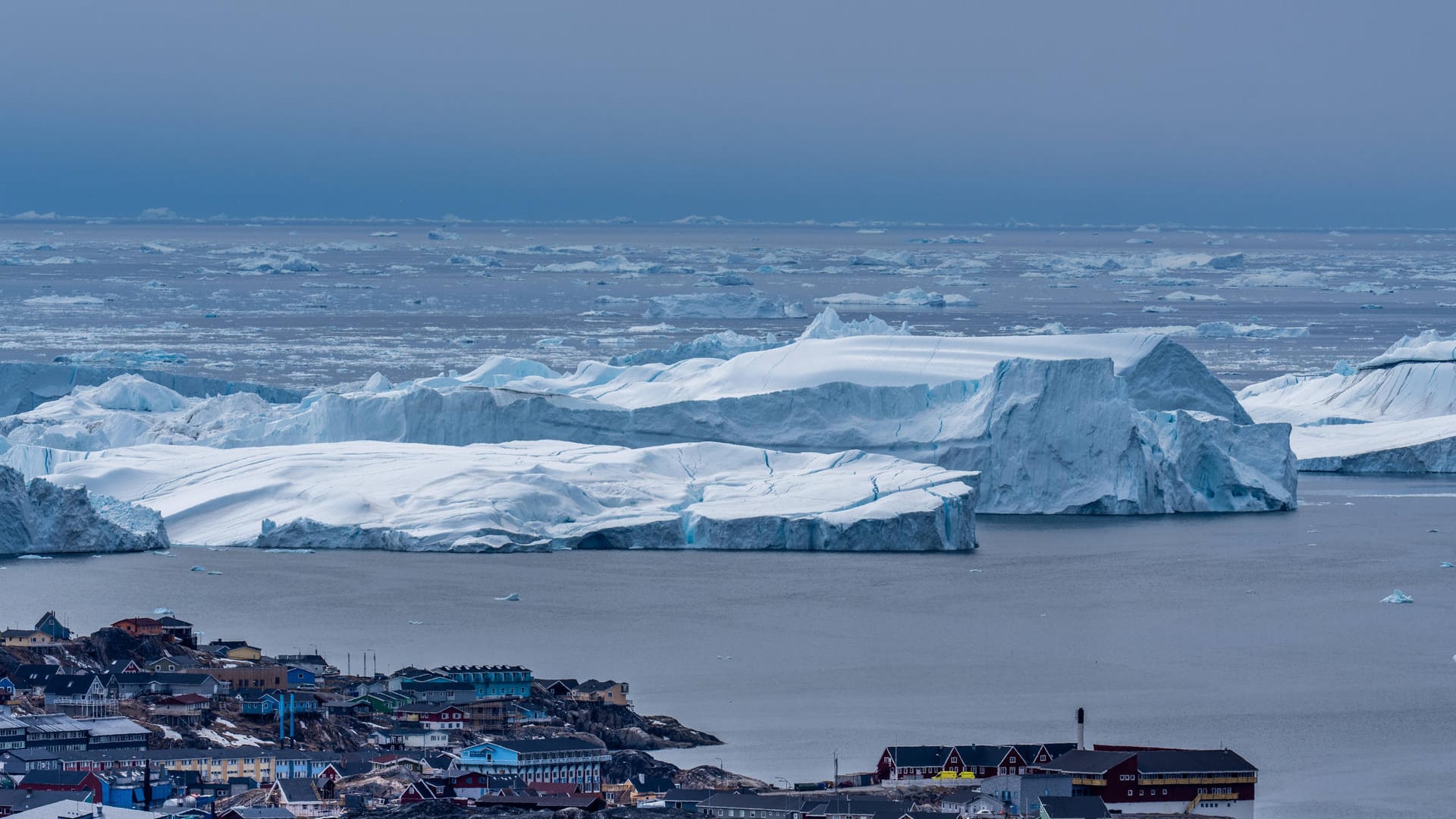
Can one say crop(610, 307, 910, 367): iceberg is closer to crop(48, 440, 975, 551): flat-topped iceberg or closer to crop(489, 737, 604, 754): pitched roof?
crop(48, 440, 975, 551): flat-topped iceberg

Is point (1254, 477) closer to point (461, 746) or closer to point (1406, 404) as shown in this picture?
point (1406, 404)

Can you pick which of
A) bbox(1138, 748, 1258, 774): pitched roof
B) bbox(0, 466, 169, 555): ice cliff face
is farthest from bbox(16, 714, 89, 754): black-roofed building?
bbox(0, 466, 169, 555): ice cliff face

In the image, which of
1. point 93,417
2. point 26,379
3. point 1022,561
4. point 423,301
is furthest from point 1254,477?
point 423,301

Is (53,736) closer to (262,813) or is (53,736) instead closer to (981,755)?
(262,813)

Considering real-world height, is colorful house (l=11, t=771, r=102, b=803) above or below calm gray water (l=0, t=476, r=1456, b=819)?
below

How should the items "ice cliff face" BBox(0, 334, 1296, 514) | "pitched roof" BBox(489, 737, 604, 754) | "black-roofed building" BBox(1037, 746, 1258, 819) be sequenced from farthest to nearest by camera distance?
"ice cliff face" BBox(0, 334, 1296, 514)
"pitched roof" BBox(489, 737, 604, 754)
"black-roofed building" BBox(1037, 746, 1258, 819)

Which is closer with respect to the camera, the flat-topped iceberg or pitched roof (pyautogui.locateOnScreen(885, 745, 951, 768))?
pitched roof (pyautogui.locateOnScreen(885, 745, 951, 768))
